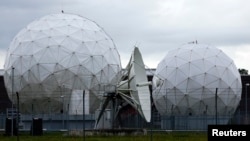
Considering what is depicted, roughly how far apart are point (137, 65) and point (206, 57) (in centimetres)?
2698

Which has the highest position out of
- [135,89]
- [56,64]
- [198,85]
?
[56,64]

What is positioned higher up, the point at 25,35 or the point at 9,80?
the point at 25,35

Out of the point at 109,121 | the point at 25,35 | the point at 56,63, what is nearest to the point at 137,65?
the point at 109,121

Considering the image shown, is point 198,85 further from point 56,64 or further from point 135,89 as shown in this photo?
point 135,89

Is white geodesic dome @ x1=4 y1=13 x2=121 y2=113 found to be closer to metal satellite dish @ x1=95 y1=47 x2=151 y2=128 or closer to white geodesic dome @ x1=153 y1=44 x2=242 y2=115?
white geodesic dome @ x1=153 y1=44 x2=242 y2=115

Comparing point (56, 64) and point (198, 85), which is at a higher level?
point (56, 64)

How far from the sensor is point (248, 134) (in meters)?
18.3

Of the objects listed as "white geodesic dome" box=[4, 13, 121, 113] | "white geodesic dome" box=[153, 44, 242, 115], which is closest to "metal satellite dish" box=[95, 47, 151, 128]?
"white geodesic dome" box=[4, 13, 121, 113]

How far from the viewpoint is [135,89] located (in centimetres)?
4694

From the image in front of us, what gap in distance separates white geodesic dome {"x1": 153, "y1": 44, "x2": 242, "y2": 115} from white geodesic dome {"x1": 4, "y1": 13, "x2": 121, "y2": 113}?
6543 millimetres

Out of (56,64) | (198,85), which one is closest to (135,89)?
(56,64)

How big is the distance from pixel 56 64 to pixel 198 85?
50.6 ft

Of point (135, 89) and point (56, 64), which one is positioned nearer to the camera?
point (135, 89)

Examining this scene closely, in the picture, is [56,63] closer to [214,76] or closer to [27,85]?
[27,85]
